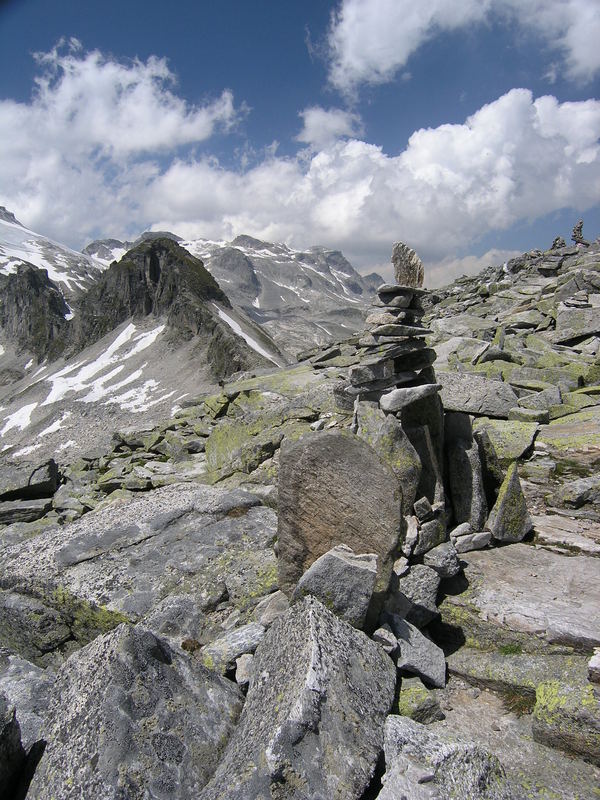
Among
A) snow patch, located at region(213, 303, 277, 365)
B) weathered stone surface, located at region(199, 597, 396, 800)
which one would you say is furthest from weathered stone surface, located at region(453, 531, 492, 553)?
snow patch, located at region(213, 303, 277, 365)

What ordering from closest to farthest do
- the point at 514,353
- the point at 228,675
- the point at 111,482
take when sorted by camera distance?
the point at 228,675
the point at 111,482
the point at 514,353

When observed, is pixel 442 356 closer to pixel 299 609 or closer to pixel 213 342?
pixel 299 609

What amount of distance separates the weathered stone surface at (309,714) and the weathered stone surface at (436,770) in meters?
0.28

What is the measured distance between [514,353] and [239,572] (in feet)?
51.7

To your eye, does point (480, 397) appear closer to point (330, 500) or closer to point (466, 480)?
point (466, 480)

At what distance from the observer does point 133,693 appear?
481 centimetres

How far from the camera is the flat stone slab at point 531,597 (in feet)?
21.5

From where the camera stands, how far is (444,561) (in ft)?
25.4

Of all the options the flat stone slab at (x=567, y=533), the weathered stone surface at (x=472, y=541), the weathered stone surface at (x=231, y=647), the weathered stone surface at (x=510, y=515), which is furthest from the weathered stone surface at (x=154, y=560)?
the flat stone slab at (x=567, y=533)

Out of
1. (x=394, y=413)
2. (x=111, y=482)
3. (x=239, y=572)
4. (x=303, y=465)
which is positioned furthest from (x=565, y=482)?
(x=111, y=482)

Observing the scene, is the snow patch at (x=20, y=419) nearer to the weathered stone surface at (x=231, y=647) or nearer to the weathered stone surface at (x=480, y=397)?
the weathered stone surface at (x=480, y=397)

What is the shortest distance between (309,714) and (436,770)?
1.24m

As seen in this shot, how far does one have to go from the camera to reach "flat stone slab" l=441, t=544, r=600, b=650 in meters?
6.55

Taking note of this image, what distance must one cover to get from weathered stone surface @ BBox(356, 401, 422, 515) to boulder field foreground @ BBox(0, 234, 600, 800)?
0.04 metres
